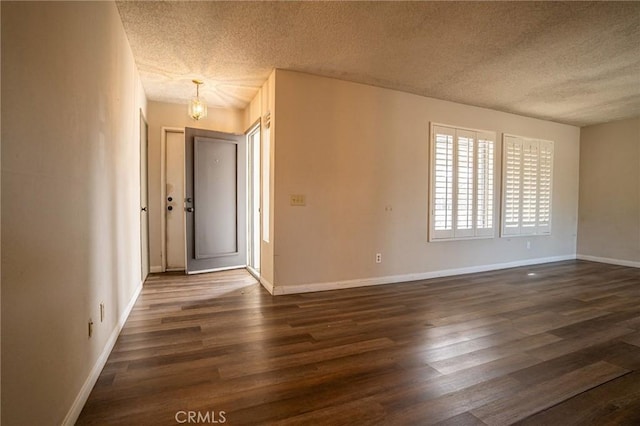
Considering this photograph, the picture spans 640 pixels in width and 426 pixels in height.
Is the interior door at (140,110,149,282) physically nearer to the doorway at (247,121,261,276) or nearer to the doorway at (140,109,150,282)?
the doorway at (140,109,150,282)

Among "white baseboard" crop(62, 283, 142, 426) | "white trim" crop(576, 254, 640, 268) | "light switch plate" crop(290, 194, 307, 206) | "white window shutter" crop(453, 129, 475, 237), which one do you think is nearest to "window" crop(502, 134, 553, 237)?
"white window shutter" crop(453, 129, 475, 237)

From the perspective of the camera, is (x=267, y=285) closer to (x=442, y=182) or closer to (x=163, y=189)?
(x=163, y=189)

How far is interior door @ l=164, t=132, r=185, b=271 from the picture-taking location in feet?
15.7

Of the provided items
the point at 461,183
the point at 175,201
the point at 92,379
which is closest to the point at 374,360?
the point at 92,379

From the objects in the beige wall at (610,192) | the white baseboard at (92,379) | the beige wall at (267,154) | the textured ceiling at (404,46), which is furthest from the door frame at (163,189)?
the beige wall at (610,192)

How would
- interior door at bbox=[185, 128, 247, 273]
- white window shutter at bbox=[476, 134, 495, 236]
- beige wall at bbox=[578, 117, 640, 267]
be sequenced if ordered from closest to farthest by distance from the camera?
interior door at bbox=[185, 128, 247, 273] → white window shutter at bbox=[476, 134, 495, 236] → beige wall at bbox=[578, 117, 640, 267]

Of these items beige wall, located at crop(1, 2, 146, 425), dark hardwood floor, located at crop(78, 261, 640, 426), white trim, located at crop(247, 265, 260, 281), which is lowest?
dark hardwood floor, located at crop(78, 261, 640, 426)

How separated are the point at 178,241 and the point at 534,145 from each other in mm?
6279

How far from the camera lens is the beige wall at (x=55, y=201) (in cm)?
103

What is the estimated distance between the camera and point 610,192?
559 centimetres

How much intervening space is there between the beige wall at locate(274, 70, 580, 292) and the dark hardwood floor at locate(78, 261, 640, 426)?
1.76ft

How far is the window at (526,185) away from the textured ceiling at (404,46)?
1039 mm

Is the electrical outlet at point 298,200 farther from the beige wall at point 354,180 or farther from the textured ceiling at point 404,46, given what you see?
the textured ceiling at point 404,46

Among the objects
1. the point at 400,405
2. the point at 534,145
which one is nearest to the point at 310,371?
the point at 400,405
